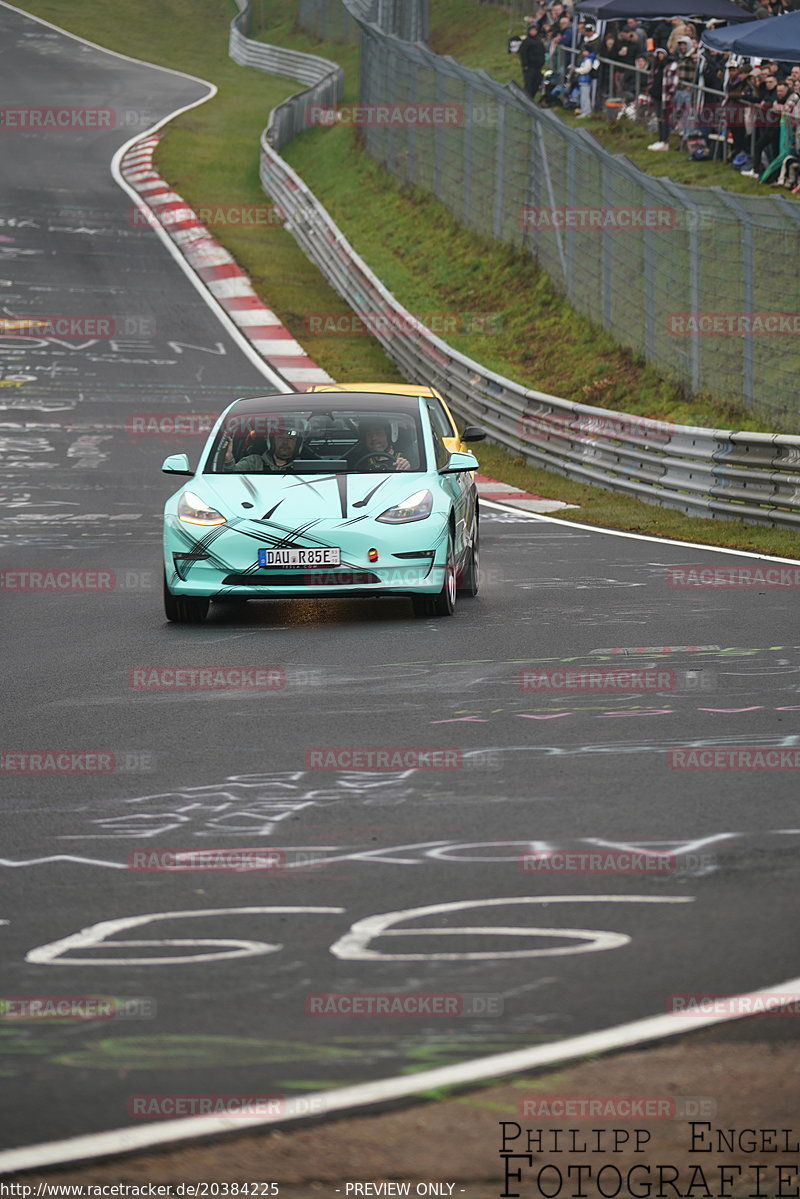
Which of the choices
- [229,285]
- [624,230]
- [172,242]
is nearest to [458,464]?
[624,230]

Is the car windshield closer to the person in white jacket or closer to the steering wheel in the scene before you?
the steering wheel

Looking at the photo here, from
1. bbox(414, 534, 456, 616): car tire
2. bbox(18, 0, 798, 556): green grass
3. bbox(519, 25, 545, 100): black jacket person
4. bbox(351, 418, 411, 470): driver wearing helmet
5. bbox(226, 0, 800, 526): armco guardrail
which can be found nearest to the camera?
bbox(414, 534, 456, 616): car tire

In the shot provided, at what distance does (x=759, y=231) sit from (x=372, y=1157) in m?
17.5

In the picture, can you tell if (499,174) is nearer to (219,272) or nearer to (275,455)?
(219,272)

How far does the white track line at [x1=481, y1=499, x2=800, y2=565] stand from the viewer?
50.4 feet

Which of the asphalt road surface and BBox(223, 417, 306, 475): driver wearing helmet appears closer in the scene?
the asphalt road surface

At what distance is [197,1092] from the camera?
4145 mm

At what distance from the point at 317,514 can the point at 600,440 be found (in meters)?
10.4

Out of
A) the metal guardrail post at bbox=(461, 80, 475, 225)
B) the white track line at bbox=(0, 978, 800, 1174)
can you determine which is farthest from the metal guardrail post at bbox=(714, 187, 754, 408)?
the white track line at bbox=(0, 978, 800, 1174)

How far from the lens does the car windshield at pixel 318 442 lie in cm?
1255

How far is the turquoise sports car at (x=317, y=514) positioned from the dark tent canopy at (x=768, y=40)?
1441 cm

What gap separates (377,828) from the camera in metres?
6.56

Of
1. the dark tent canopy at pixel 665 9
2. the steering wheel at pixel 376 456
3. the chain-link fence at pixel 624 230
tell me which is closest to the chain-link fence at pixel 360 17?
the chain-link fence at pixel 624 230

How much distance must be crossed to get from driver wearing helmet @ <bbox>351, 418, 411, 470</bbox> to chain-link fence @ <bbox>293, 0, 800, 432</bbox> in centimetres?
810
